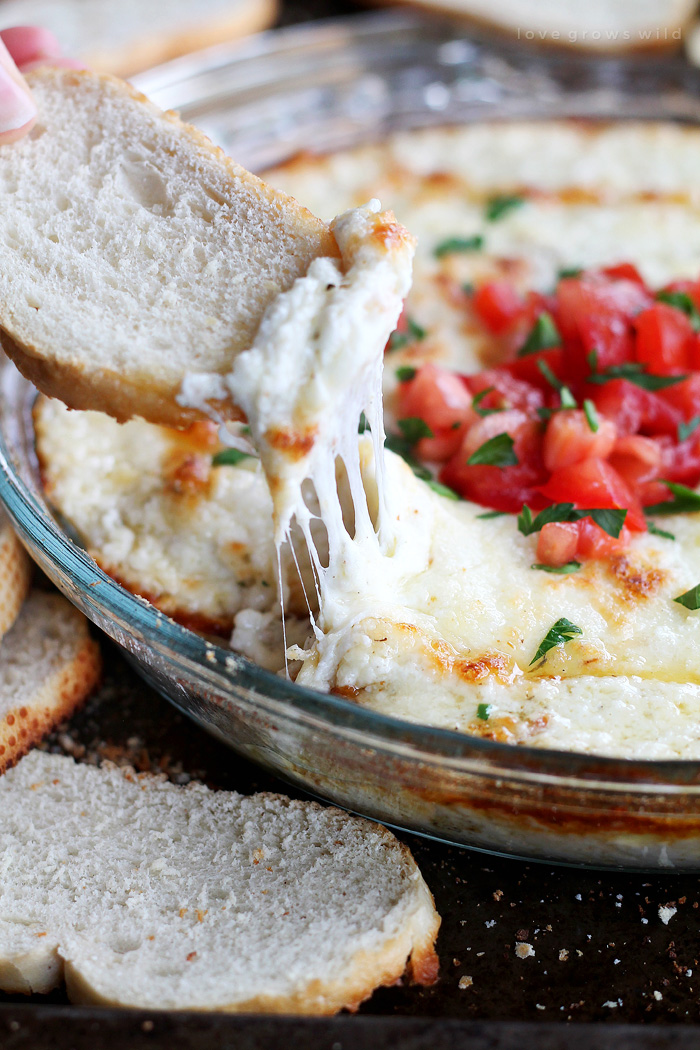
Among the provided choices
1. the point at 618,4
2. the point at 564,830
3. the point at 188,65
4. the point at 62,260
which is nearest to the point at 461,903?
the point at 564,830

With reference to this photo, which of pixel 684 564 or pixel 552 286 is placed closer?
pixel 684 564

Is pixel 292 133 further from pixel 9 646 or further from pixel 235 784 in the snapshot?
pixel 235 784

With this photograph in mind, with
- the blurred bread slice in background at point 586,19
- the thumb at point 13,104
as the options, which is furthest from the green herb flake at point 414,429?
the blurred bread slice in background at point 586,19

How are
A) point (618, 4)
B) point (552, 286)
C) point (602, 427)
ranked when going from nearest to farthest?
point (602, 427)
point (552, 286)
point (618, 4)

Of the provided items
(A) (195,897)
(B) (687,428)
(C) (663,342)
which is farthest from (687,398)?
(A) (195,897)

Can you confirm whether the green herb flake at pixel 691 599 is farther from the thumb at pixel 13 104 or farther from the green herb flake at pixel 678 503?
the thumb at pixel 13 104

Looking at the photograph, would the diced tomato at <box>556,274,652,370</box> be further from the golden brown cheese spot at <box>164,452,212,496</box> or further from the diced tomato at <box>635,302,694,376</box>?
the golden brown cheese spot at <box>164,452,212,496</box>

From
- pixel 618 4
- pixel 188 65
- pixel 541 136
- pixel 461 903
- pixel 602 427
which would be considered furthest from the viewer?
pixel 618 4
